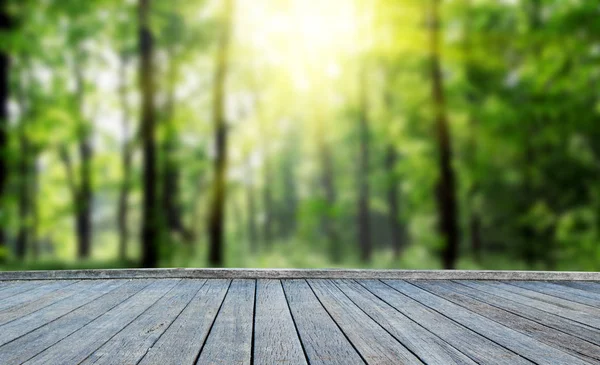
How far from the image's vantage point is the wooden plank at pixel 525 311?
7.70ft

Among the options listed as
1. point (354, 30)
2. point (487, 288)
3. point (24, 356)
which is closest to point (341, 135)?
point (354, 30)

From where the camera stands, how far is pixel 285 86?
20.9m

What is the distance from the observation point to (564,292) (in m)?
3.32

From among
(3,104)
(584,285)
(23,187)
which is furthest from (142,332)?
(23,187)

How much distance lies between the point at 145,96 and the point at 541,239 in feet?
45.3

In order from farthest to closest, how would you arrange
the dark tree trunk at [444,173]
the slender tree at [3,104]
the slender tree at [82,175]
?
the slender tree at [82,175]
the dark tree trunk at [444,173]
the slender tree at [3,104]

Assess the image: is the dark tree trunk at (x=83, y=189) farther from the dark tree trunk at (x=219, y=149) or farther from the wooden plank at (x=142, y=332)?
the wooden plank at (x=142, y=332)

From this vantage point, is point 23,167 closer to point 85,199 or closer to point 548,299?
point 85,199

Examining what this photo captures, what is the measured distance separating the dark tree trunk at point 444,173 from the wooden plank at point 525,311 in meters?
7.54

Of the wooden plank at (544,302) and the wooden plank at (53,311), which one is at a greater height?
the wooden plank at (53,311)

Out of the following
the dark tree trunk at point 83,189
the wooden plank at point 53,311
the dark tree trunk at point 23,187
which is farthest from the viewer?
the dark tree trunk at point 83,189

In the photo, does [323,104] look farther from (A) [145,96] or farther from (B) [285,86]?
(A) [145,96]

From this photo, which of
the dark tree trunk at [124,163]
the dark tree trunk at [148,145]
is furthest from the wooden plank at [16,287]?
the dark tree trunk at [124,163]

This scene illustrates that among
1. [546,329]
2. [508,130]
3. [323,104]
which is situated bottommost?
[546,329]
